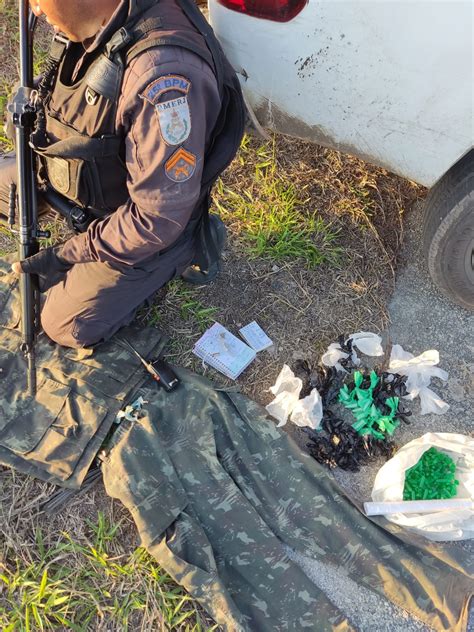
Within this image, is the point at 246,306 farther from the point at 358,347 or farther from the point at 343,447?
the point at 343,447

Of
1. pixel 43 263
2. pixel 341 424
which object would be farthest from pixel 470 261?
pixel 43 263

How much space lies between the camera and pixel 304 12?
221 centimetres

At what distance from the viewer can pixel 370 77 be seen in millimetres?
2293

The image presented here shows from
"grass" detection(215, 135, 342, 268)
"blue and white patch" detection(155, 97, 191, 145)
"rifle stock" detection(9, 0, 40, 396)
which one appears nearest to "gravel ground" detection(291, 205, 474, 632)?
"grass" detection(215, 135, 342, 268)

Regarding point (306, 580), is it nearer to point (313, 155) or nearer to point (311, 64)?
point (311, 64)

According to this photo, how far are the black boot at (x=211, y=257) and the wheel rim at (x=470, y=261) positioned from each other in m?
1.33

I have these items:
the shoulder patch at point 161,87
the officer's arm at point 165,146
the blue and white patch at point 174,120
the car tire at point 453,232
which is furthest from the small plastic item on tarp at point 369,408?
the shoulder patch at point 161,87

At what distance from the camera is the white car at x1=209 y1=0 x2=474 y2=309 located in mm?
2135

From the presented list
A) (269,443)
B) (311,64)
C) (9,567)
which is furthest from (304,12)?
(9,567)

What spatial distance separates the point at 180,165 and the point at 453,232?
155 cm

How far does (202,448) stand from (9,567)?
1.04 meters

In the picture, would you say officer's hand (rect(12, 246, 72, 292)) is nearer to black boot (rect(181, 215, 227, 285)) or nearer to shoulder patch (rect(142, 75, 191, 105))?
black boot (rect(181, 215, 227, 285))

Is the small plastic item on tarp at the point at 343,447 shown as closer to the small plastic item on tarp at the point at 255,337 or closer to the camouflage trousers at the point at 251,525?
the camouflage trousers at the point at 251,525

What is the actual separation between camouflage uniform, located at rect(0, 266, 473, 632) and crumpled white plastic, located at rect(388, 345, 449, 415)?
0.72 m
